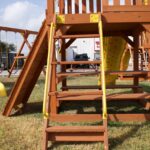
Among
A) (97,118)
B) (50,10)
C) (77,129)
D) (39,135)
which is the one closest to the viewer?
(77,129)

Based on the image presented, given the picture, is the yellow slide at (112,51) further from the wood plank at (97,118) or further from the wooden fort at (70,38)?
the wood plank at (97,118)

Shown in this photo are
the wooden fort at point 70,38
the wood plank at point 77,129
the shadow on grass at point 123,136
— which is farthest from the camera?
the wooden fort at point 70,38

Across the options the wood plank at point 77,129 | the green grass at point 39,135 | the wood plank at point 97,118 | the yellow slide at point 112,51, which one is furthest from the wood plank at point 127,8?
the yellow slide at point 112,51

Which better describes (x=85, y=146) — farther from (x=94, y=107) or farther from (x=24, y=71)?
(x=94, y=107)

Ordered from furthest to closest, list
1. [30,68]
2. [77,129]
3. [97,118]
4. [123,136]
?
[30,68] → [97,118] → [123,136] → [77,129]

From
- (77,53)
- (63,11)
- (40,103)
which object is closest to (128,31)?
(63,11)

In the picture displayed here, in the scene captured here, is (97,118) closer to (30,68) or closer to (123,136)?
(123,136)

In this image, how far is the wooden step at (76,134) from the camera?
4.54 meters

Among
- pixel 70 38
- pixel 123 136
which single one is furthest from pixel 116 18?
pixel 123 136

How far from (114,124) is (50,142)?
1294mm

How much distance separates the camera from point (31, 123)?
19.2 ft

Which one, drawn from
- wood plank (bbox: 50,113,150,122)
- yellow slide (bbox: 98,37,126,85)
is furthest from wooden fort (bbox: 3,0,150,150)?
yellow slide (bbox: 98,37,126,85)

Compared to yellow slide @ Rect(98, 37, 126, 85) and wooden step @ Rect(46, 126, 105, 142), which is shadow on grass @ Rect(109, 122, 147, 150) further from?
yellow slide @ Rect(98, 37, 126, 85)

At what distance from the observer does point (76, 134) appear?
4613mm
